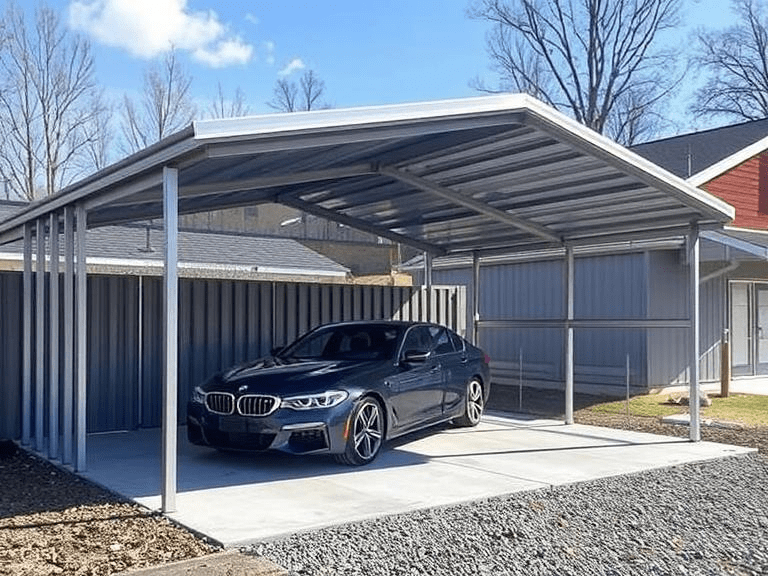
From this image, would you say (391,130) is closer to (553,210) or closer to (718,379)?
(553,210)

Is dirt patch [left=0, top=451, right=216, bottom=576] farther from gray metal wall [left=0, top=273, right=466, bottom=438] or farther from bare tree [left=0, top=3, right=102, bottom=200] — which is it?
bare tree [left=0, top=3, right=102, bottom=200]

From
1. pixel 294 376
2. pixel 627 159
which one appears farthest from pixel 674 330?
pixel 294 376

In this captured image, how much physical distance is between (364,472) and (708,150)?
48.1 feet

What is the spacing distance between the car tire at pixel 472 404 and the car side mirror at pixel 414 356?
1577 millimetres

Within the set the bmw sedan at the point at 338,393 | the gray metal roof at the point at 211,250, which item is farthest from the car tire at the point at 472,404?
the gray metal roof at the point at 211,250

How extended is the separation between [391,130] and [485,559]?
3399 mm

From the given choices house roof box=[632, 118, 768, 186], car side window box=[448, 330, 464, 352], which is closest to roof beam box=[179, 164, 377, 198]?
car side window box=[448, 330, 464, 352]

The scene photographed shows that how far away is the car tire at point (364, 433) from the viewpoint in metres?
8.07

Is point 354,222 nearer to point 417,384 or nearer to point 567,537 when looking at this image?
point 417,384

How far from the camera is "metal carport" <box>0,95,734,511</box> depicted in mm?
6418

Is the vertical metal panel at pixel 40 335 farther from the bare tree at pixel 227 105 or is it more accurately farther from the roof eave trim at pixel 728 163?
the bare tree at pixel 227 105

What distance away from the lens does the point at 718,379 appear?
1623 centimetres

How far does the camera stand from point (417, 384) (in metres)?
9.21

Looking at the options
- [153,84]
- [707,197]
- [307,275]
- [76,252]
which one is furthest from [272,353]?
[153,84]
